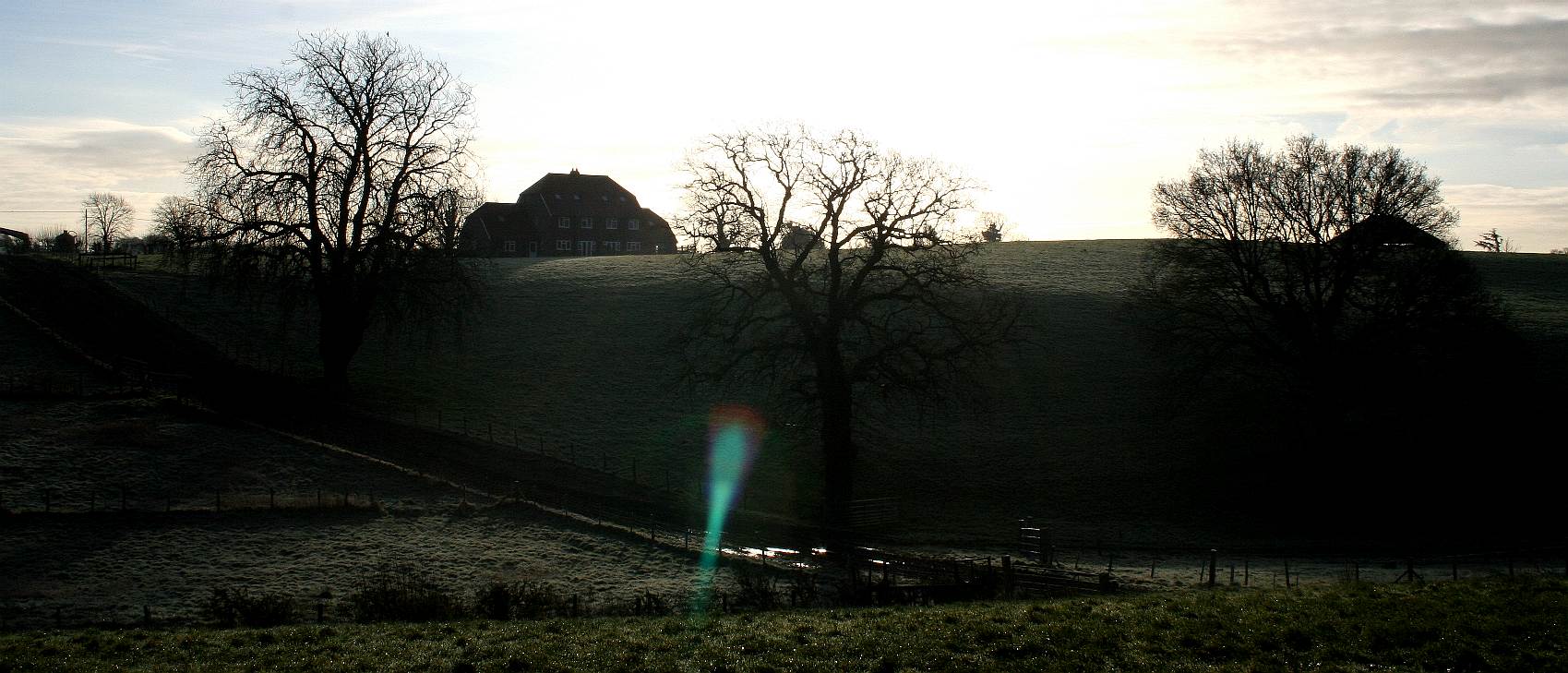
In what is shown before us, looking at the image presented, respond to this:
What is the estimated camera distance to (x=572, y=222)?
122m

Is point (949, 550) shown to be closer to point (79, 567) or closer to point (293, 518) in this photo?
Result: point (293, 518)

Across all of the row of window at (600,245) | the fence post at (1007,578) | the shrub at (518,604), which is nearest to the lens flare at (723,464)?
the shrub at (518,604)

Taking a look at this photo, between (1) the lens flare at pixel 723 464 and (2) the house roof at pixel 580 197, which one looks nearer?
(1) the lens flare at pixel 723 464

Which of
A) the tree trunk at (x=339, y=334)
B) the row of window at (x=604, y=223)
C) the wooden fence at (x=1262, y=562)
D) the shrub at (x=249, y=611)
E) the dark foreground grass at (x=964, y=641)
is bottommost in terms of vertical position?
the wooden fence at (x=1262, y=562)

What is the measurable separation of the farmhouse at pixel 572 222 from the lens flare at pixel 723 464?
221ft

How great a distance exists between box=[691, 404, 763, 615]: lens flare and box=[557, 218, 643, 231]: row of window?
243 feet

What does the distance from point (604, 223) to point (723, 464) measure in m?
84.3

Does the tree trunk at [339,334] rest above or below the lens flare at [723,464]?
above

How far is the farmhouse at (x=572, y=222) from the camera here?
115m

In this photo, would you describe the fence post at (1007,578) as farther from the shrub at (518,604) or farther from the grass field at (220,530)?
the shrub at (518,604)

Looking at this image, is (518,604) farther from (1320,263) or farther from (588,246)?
(588,246)

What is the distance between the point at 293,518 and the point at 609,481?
11526mm

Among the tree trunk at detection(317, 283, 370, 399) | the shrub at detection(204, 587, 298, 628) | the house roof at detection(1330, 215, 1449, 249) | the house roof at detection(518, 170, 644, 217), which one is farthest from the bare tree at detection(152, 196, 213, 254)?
the house roof at detection(518, 170, 644, 217)

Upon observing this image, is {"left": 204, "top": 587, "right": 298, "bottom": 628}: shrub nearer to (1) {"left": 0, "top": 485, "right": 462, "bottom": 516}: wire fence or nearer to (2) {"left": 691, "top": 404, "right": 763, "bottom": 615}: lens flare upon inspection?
(2) {"left": 691, "top": 404, "right": 763, "bottom": 615}: lens flare
